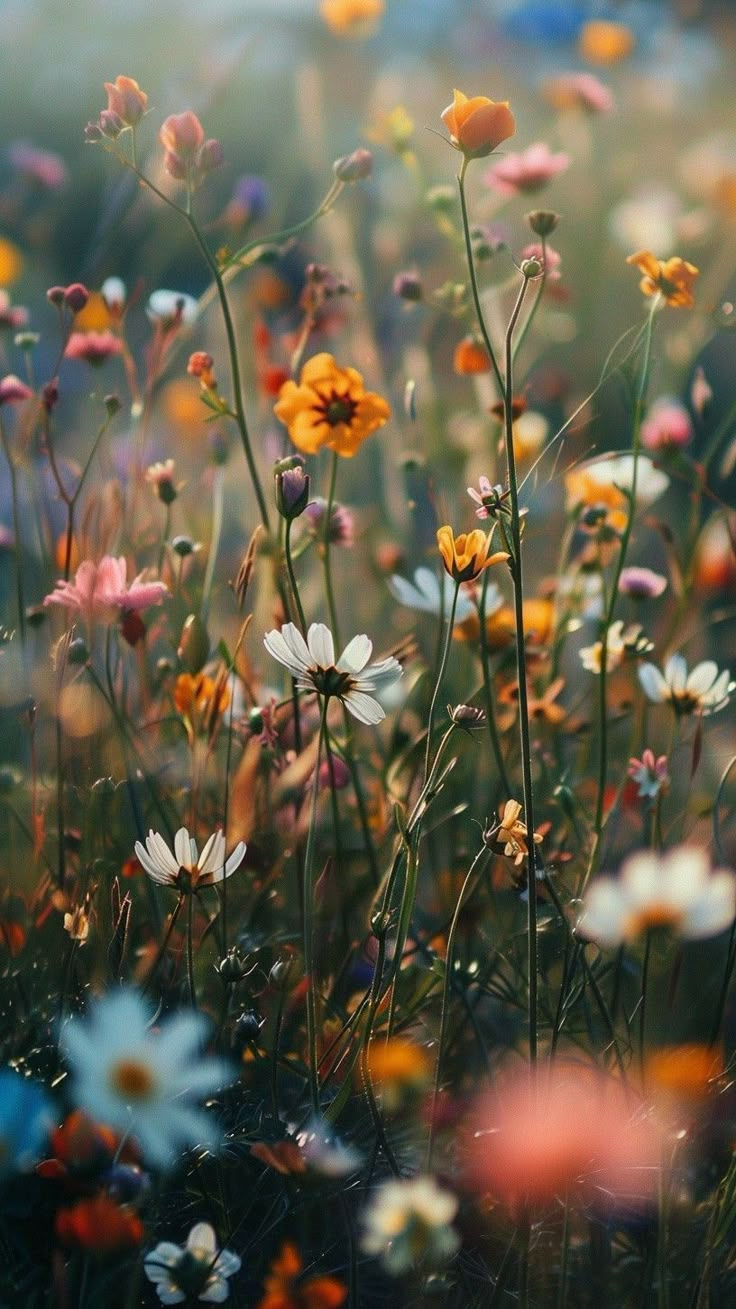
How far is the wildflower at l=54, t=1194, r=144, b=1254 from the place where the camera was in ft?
1.76

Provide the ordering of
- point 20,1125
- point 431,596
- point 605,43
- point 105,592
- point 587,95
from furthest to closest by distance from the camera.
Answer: point 605,43
point 587,95
point 431,596
point 105,592
point 20,1125

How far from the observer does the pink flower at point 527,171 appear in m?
1.06

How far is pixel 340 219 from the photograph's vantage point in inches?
56.2

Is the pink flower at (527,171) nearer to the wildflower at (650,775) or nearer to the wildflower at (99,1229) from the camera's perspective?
the wildflower at (650,775)

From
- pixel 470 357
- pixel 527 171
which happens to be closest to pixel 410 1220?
pixel 470 357

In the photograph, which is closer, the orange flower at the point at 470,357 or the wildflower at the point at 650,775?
the wildflower at the point at 650,775

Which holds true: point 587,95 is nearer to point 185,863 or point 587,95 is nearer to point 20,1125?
point 185,863

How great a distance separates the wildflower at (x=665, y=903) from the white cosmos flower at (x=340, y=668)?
0.50 ft

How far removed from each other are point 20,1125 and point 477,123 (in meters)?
0.57

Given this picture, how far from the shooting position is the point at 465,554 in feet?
2.23

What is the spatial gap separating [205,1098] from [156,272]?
59.9 inches

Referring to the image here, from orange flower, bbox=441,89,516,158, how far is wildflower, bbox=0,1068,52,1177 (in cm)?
55

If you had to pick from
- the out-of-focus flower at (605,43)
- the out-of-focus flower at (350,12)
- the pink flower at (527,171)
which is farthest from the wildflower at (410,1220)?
the out-of-focus flower at (605,43)

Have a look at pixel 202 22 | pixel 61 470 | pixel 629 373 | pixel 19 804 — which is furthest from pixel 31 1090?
pixel 202 22
